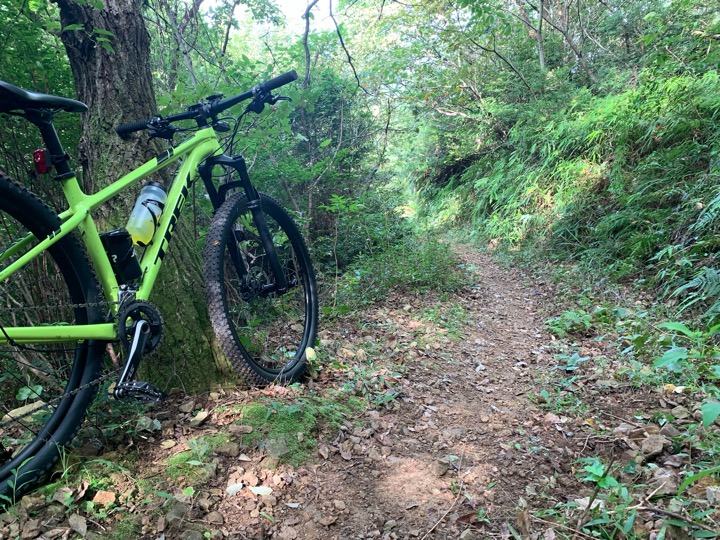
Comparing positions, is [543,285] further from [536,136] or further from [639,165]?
[536,136]

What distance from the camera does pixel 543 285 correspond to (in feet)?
19.6

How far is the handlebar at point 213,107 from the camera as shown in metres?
2.37

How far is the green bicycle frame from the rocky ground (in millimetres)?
570

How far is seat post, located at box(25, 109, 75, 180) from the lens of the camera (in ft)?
6.06

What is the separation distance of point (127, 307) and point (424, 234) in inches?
341

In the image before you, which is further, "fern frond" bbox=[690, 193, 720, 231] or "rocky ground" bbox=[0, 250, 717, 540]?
"fern frond" bbox=[690, 193, 720, 231]

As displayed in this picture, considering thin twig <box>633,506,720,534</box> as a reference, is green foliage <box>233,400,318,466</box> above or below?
above

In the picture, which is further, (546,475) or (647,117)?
(647,117)

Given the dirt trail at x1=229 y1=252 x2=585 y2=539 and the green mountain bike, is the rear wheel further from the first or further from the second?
the dirt trail at x1=229 y1=252 x2=585 y2=539

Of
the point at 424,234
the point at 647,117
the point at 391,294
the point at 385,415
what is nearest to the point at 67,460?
the point at 385,415

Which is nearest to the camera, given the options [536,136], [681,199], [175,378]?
[175,378]

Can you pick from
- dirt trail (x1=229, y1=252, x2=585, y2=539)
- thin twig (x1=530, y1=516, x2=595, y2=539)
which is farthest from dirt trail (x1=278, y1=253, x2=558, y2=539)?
thin twig (x1=530, y1=516, x2=595, y2=539)

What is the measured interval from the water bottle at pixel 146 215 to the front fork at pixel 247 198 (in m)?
0.40

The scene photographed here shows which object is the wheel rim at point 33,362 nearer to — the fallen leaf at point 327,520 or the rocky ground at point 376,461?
the rocky ground at point 376,461
